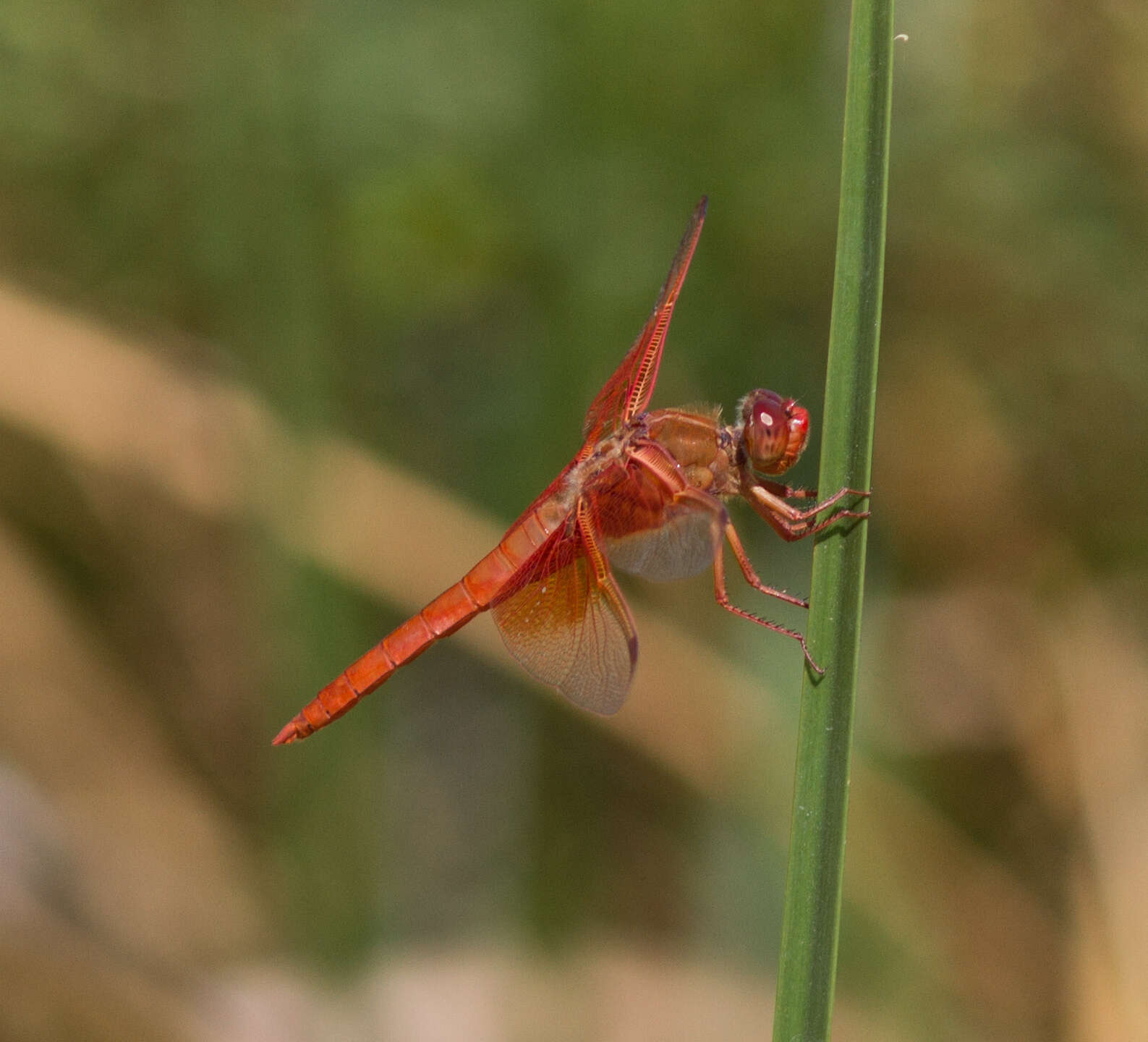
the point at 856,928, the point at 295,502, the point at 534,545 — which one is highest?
the point at 295,502

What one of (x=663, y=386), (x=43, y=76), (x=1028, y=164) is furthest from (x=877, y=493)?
(x=43, y=76)

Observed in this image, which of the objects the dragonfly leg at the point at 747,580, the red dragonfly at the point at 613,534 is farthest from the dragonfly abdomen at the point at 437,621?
the dragonfly leg at the point at 747,580

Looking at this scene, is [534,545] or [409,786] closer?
[534,545]

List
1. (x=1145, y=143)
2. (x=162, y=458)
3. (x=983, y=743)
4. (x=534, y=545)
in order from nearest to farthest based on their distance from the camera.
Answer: (x=534, y=545) < (x=1145, y=143) < (x=983, y=743) < (x=162, y=458)

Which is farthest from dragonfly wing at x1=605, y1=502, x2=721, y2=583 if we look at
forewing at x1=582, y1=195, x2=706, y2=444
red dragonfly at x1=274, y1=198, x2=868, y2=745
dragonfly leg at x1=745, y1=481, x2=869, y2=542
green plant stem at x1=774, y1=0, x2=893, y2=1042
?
green plant stem at x1=774, y1=0, x2=893, y2=1042

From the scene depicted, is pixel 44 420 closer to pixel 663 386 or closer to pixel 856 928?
pixel 663 386

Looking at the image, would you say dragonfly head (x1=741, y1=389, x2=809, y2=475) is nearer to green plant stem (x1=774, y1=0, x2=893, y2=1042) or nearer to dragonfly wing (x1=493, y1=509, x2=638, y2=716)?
dragonfly wing (x1=493, y1=509, x2=638, y2=716)
